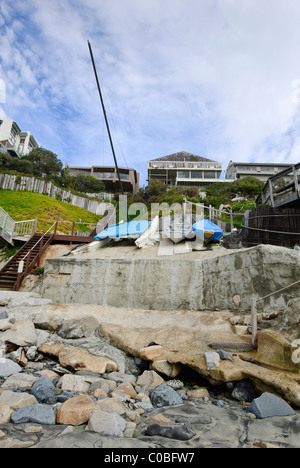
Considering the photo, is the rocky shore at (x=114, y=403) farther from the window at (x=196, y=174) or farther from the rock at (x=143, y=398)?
the window at (x=196, y=174)

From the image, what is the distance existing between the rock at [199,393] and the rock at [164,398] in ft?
0.95

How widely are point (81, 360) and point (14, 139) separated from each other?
52.5 m

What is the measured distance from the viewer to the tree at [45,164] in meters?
33.3

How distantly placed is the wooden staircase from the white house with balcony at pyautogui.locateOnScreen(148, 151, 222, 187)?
3107 centimetres

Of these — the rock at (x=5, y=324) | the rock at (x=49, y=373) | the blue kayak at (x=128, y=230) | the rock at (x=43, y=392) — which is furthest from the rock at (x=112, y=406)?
the blue kayak at (x=128, y=230)

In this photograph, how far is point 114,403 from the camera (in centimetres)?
274

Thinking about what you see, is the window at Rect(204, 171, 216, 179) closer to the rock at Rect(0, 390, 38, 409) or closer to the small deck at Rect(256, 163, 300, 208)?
the small deck at Rect(256, 163, 300, 208)

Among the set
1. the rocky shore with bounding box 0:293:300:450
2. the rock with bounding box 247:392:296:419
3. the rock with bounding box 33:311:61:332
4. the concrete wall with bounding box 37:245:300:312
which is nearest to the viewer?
the rocky shore with bounding box 0:293:300:450

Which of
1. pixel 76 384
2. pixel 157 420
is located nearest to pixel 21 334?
pixel 76 384

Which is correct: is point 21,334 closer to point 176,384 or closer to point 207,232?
point 176,384

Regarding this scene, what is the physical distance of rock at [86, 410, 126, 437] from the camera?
2127 millimetres

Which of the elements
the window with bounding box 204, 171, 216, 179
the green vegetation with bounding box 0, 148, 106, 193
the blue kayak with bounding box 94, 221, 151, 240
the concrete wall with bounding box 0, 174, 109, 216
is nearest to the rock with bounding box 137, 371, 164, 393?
the blue kayak with bounding box 94, 221, 151, 240

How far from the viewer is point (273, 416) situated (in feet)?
8.48

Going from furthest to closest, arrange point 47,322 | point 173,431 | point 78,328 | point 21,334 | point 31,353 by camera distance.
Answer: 1. point 47,322
2. point 78,328
3. point 21,334
4. point 31,353
5. point 173,431
